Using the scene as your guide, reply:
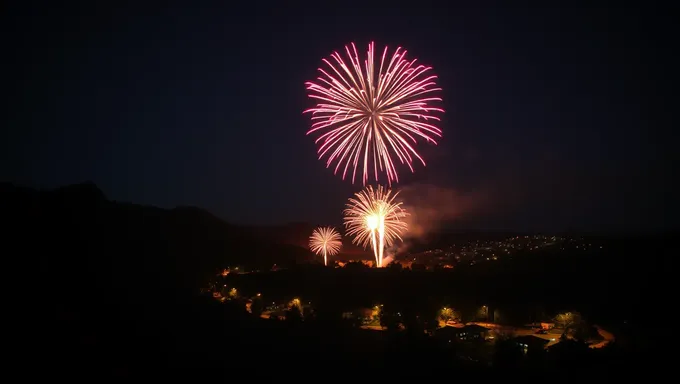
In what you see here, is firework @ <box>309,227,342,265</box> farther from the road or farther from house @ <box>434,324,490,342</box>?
the road

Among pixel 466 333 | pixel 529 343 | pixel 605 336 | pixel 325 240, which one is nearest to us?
pixel 529 343

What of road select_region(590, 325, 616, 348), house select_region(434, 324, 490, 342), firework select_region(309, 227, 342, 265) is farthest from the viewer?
firework select_region(309, 227, 342, 265)

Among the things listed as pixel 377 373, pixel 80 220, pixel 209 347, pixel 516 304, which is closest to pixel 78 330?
pixel 209 347

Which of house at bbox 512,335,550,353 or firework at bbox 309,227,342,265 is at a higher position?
firework at bbox 309,227,342,265

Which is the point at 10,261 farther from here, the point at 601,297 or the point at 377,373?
the point at 601,297

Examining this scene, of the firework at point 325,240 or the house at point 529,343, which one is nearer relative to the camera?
the house at point 529,343

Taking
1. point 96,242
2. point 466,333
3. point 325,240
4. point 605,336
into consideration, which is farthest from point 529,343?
point 325,240

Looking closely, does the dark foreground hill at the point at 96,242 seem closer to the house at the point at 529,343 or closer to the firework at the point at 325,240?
the firework at the point at 325,240

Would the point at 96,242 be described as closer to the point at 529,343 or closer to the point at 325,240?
the point at 529,343

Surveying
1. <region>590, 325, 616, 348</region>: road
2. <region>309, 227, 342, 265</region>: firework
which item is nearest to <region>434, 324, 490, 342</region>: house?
<region>590, 325, 616, 348</region>: road

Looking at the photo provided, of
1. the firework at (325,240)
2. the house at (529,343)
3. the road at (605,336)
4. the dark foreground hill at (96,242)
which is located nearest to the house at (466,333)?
the house at (529,343)

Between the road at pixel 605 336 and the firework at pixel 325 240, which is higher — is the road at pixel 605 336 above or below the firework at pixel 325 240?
below

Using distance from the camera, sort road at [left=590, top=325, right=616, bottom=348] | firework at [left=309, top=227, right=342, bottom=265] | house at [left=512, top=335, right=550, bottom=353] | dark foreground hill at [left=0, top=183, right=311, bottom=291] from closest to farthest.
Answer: dark foreground hill at [left=0, top=183, right=311, bottom=291]
house at [left=512, top=335, right=550, bottom=353]
road at [left=590, top=325, right=616, bottom=348]
firework at [left=309, top=227, right=342, bottom=265]
